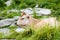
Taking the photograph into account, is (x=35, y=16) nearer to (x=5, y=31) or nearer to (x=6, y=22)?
(x=6, y=22)

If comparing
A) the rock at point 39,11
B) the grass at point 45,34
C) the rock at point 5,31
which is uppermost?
the rock at point 39,11

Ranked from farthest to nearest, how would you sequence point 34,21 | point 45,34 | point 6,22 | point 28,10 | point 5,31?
point 28,10 < point 6,22 < point 34,21 < point 5,31 < point 45,34

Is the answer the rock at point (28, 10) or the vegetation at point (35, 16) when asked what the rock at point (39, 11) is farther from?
the vegetation at point (35, 16)

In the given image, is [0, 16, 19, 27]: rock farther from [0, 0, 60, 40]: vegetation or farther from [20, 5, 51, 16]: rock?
[20, 5, 51, 16]: rock

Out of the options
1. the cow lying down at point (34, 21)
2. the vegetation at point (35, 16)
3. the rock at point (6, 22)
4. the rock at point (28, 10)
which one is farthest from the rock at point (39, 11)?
the cow lying down at point (34, 21)

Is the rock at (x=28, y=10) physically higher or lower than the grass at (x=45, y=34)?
higher

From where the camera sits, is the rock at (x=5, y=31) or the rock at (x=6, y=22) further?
the rock at (x=6, y=22)

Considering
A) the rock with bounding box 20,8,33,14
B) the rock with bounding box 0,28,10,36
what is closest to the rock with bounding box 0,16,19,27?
the rock with bounding box 0,28,10,36

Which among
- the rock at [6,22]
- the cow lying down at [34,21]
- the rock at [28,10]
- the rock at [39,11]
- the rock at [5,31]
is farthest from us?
the rock at [28,10]

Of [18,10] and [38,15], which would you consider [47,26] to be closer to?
[38,15]

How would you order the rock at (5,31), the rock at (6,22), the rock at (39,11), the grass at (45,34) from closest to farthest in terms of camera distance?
the grass at (45,34) → the rock at (5,31) → the rock at (6,22) → the rock at (39,11)

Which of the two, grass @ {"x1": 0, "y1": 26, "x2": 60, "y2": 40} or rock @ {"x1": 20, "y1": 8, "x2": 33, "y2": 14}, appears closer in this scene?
grass @ {"x1": 0, "y1": 26, "x2": 60, "y2": 40}

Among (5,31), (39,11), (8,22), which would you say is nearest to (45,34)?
(5,31)

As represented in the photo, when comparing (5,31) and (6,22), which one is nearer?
(5,31)
